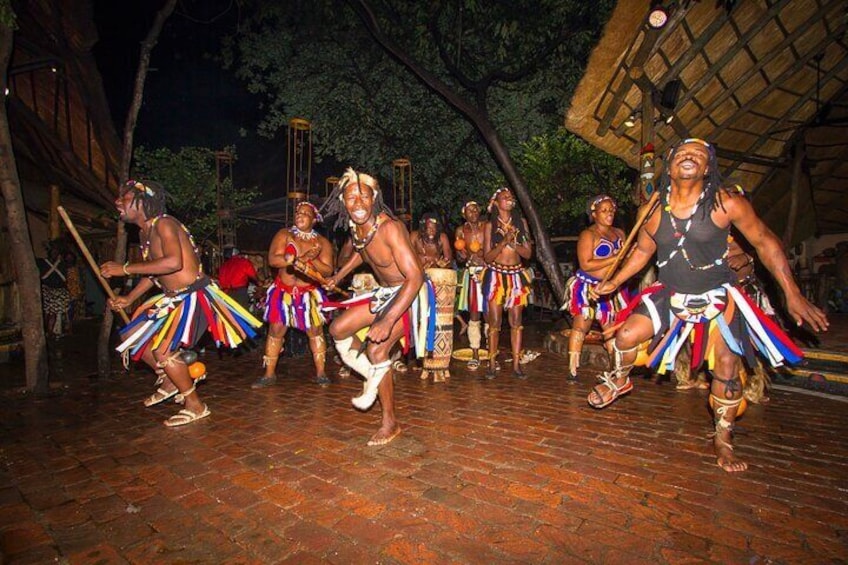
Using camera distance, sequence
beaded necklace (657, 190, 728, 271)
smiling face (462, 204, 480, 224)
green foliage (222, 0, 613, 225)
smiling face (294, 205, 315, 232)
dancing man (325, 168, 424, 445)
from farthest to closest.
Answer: green foliage (222, 0, 613, 225) → smiling face (462, 204, 480, 224) → smiling face (294, 205, 315, 232) → dancing man (325, 168, 424, 445) → beaded necklace (657, 190, 728, 271)

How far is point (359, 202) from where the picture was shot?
3.60 meters

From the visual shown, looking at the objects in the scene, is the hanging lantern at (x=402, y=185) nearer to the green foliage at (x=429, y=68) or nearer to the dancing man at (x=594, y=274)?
the green foliage at (x=429, y=68)

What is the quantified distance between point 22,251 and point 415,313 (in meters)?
4.59

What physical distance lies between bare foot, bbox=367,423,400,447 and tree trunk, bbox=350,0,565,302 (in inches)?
226

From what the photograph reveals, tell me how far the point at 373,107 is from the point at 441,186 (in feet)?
9.84

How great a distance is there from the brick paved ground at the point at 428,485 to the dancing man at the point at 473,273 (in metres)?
1.93

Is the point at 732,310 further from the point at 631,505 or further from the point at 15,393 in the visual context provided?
the point at 15,393

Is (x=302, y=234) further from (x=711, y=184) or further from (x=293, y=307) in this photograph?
(x=711, y=184)

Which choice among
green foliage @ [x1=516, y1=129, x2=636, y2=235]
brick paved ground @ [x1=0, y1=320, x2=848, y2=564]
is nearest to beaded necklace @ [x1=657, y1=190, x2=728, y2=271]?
brick paved ground @ [x1=0, y1=320, x2=848, y2=564]

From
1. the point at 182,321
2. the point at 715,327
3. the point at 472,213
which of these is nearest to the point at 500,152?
the point at 472,213

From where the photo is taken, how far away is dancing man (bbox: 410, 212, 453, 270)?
691 cm

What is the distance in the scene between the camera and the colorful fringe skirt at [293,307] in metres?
5.81

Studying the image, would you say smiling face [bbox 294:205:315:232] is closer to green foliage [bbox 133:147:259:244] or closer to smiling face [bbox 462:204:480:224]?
smiling face [bbox 462:204:480:224]

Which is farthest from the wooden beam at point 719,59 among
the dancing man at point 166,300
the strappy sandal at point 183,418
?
the strappy sandal at point 183,418
